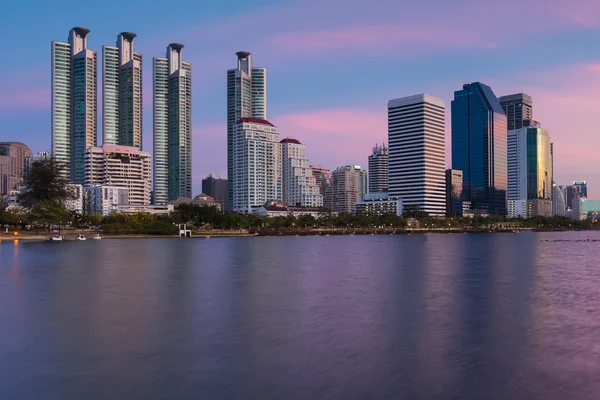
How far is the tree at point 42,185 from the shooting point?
155m

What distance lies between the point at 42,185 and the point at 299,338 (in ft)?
488

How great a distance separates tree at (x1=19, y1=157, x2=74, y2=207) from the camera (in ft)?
509

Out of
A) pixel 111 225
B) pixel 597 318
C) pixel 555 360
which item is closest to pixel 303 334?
pixel 555 360

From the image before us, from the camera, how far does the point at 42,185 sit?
156 m

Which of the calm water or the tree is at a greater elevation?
the tree

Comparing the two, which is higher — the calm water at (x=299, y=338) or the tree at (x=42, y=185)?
the tree at (x=42, y=185)

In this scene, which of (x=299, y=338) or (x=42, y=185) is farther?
(x=42, y=185)

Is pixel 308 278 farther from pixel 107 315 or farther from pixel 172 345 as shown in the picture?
pixel 172 345

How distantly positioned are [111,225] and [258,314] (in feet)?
465

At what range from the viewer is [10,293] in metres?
40.4

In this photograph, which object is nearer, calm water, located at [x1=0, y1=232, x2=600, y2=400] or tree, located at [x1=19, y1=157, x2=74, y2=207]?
calm water, located at [x1=0, y1=232, x2=600, y2=400]

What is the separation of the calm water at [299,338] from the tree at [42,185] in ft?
Answer: 381

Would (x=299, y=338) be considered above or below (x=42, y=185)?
below

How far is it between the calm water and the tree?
116m
